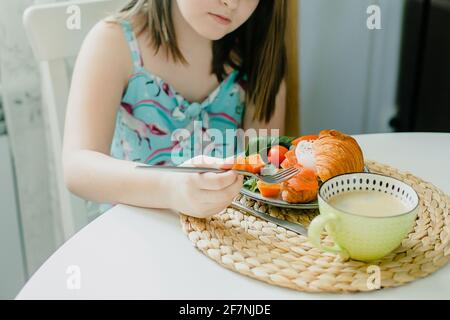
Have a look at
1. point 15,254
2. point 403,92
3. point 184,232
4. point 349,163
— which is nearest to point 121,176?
point 184,232

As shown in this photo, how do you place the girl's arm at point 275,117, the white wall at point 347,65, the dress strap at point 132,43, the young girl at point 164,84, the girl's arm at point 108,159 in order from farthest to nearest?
the white wall at point 347,65, the girl's arm at point 275,117, the dress strap at point 132,43, the young girl at point 164,84, the girl's arm at point 108,159

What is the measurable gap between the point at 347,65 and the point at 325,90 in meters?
0.08

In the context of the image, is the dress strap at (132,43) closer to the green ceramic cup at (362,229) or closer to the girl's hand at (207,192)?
the girl's hand at (207,192)

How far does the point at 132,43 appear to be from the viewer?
960mm

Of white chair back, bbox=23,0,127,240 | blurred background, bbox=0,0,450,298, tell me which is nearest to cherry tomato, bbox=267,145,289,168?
white chair back, bbox=23,0,127,240

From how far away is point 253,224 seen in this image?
642 millimetres

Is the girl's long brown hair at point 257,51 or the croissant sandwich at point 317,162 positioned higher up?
the girl's long brown hair at point 257,51

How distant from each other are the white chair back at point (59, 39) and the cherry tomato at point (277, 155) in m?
0.39

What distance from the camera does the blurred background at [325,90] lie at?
116 cm

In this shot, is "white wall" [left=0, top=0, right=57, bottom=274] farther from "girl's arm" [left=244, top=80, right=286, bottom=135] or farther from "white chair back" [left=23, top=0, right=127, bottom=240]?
"girl's arm" [left=244, top=80, right=286, bottom=135]

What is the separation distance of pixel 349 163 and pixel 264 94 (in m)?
0.42

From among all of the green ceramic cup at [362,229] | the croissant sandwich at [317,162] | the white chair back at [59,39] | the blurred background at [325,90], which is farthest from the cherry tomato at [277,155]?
the blurred background at [325,90]

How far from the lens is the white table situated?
0.53 metres

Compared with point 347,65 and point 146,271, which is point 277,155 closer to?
point 146,271
